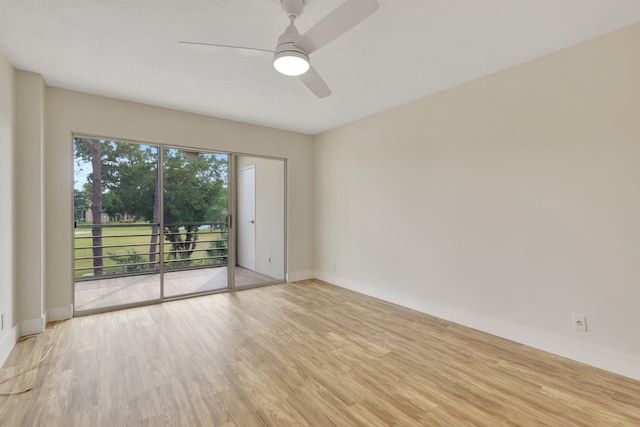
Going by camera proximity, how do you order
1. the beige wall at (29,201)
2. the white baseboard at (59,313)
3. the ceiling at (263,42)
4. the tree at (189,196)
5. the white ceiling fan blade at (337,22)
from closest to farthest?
the white ceiling fan blade at (337,22) → the ceiling at (263,42) → the beige wall at (29,201) → the white baseboard at (59,313) → the tree at (189,196)

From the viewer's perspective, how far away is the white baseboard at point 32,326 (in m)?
2.81

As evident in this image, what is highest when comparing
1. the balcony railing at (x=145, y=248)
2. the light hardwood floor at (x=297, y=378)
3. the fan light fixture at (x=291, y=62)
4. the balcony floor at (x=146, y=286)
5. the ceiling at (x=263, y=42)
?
the ceiling at (x=263, y=42)

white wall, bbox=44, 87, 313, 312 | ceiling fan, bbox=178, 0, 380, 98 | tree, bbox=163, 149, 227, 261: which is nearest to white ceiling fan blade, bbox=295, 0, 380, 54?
ceiling fan, bbox=178, 0, 380, 98

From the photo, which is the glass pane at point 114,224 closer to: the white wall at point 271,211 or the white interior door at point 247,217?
the white interior door at point 247,217

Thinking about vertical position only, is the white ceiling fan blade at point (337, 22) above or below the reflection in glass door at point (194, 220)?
above

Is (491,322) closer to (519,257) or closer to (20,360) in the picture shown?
(519,257)

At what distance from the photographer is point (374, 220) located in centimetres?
413

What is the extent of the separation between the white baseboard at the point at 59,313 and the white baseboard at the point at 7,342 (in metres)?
0.44

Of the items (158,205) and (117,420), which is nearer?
(117,420)

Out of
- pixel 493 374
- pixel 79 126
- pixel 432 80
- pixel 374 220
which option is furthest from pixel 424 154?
pixel 79 126

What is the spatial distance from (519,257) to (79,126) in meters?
4.82

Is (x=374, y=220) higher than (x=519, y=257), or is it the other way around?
(x=374, y=220)

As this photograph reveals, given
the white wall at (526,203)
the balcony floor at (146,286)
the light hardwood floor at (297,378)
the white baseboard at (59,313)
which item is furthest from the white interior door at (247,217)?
the white baseboard at (59,313)

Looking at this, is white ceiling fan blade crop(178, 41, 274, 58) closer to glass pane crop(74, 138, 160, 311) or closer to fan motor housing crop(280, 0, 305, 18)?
fan motor housing crop(280, 0, 305, 18)
